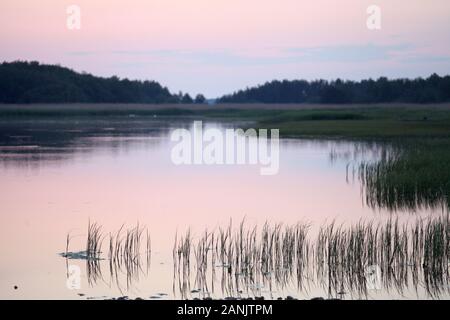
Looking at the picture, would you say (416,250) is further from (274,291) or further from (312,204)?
(312,204)

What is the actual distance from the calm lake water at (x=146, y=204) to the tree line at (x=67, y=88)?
77.8 metres

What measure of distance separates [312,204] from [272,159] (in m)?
13.5

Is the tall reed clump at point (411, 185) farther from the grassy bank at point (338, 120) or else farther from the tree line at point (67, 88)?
the tree line at point (67, 88)

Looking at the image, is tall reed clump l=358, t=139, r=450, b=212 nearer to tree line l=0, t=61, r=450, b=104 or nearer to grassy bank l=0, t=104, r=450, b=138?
grassy bank l=0, t=104, r=450, b=138

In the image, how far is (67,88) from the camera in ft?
402

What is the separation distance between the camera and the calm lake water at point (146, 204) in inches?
483

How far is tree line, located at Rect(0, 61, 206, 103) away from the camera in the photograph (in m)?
115

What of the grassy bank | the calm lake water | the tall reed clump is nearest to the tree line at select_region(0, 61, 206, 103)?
the grassy bank

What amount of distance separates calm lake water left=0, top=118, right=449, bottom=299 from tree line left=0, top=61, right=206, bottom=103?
255 ft

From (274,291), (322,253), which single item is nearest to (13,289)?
(274,291)

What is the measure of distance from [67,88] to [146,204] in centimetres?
10436

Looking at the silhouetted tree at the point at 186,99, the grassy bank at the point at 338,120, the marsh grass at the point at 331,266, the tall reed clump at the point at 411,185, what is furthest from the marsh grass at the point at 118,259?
the silhouetted tree at the point at 186,99

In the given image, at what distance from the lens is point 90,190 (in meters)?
24.3

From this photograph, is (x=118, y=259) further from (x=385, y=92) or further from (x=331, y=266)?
(x=385, y=92)
